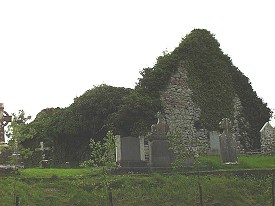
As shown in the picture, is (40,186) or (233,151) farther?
(233,151)

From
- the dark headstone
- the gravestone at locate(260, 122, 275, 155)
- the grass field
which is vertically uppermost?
the gravestone at locate(260, 122, 275, 155)

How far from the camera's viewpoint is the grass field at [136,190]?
13391 millimetres

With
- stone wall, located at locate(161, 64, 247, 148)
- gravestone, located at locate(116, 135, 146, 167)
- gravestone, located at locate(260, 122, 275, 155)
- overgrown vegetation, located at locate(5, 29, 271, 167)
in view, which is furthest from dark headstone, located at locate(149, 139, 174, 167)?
gravestone, located at locate(260, 122, 275, 155)

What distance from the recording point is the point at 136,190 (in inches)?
577

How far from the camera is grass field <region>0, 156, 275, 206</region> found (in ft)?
43.9

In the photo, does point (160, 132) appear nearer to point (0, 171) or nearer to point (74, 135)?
point (0, 171)

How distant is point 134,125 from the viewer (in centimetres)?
2858

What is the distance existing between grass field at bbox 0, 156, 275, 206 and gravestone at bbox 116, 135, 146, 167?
2099 mm

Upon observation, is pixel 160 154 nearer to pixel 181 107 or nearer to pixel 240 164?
pixel 240 164

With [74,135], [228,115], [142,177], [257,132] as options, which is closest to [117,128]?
[74,135]

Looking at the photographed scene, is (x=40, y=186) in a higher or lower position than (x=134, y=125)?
lower

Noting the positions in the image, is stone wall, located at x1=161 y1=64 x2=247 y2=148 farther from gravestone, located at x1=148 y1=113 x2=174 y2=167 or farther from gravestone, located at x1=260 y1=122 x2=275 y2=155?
gravestone, located at x1=148 y1=113 x2=174 y2=167

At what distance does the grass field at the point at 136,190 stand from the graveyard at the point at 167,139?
0.03 metres

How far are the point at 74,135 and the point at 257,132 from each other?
12.9 m
